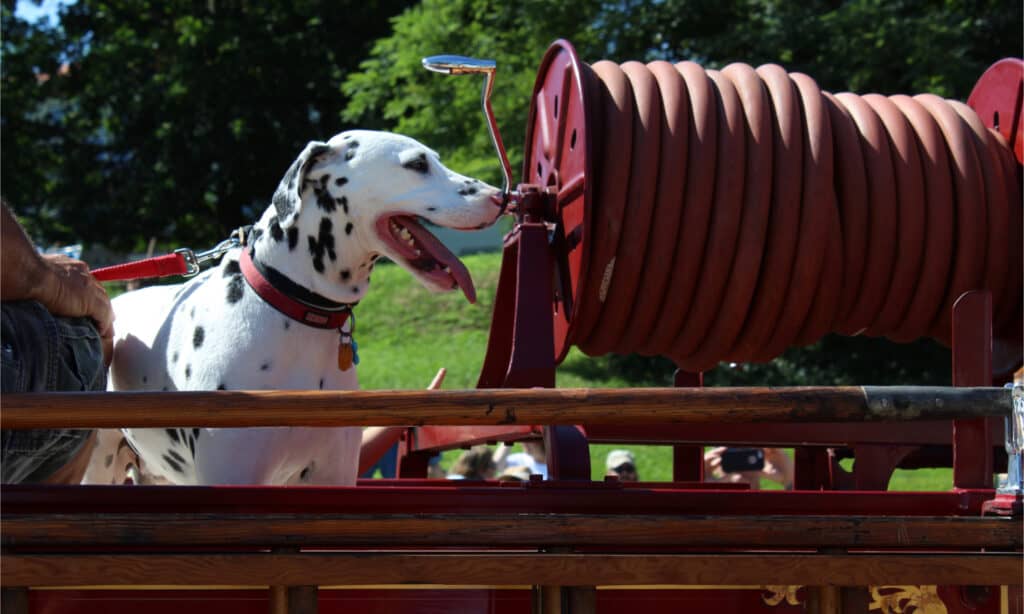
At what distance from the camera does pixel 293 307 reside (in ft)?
11.3

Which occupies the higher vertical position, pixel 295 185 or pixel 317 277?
pixel 295 185

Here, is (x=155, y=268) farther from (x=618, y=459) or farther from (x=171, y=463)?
(x=618, y=459)

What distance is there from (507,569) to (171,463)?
169cm

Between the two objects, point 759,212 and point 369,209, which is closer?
point 369,209

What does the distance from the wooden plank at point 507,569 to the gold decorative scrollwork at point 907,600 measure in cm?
17

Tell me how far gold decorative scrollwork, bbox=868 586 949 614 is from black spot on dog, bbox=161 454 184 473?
1.98 meters

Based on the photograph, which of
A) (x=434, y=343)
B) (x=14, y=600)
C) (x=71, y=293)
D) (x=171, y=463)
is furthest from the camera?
(x=434, y=343)

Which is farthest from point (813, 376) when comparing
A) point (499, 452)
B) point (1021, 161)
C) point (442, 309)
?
point (1021, 161)

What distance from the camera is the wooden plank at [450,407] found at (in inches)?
86.9

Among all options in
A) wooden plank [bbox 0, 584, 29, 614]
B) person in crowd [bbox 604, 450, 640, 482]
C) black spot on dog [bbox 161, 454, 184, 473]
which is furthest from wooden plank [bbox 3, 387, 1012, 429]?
person in crowd [bbox 604, 450, 640, 482]

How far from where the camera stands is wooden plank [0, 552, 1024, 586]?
2160 mm

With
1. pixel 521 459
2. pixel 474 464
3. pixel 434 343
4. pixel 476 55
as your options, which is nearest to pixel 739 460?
pixel 474 464

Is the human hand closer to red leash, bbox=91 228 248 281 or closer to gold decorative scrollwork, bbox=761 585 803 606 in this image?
red leash, bbox=91 228 248 281

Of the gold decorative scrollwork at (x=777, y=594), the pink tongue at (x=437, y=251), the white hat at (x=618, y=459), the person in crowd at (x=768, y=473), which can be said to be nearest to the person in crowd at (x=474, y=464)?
the white hat at (x=618, y=459)
